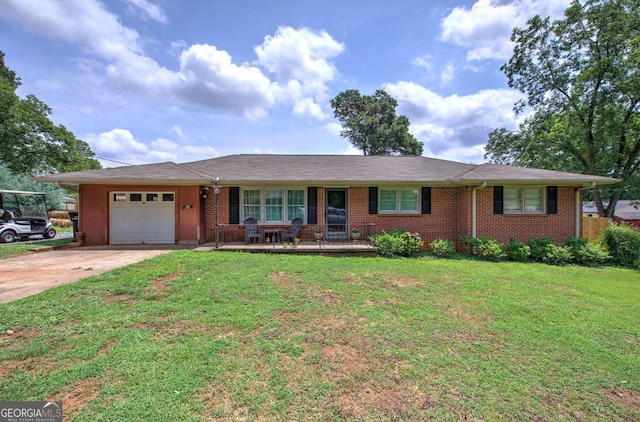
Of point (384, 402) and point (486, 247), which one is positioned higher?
point (486, 247)

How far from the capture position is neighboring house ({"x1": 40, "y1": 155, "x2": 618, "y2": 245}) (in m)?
10.2

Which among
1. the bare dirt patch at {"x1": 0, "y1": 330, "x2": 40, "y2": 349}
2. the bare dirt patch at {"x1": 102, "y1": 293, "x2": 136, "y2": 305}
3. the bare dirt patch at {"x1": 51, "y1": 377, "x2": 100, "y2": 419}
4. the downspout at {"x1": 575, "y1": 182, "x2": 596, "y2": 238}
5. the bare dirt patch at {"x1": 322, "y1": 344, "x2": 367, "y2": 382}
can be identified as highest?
the downspout at {"x1": 575, "y1": 182, "x2": 596, "y2": 238}

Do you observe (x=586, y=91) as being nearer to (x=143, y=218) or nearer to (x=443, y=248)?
(x=443, y=248)

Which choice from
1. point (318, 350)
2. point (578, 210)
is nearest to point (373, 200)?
point (578, 210)

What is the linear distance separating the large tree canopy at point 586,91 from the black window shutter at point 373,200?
15731mm

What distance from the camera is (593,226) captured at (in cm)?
1127

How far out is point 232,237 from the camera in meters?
10.6

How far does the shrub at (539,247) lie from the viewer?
915 centimetres

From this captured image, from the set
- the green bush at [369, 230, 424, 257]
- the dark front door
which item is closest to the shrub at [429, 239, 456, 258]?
the green bush at [369, 230, 424, 257]

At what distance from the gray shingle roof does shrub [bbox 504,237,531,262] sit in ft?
7.03

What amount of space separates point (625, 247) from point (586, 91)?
13.6 metres

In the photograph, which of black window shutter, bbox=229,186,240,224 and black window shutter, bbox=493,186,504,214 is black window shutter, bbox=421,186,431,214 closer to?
black window shutter, bbox=493,186,504,214

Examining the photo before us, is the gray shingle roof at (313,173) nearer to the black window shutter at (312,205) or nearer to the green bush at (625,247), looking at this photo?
the black window shutter at (312,205)

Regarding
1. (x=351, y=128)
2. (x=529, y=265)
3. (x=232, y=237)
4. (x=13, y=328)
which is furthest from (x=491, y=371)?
(x=351, y=128)
